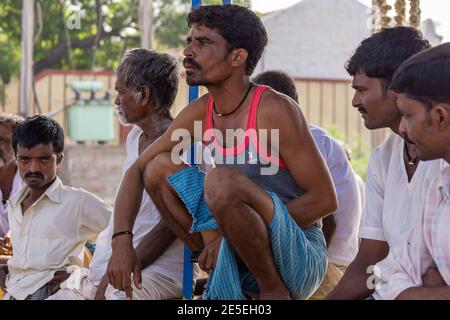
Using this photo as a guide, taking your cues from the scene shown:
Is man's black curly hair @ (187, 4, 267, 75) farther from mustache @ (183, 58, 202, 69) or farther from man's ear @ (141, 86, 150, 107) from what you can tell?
man's ear @ (141, 86, 150, 107)

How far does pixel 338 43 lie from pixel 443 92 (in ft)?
56.9

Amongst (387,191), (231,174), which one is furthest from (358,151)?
(231,174)

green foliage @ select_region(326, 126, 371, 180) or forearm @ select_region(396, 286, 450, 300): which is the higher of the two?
forearm @ select_region(396, 286, 450, 300)

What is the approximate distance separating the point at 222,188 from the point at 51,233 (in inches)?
61.4

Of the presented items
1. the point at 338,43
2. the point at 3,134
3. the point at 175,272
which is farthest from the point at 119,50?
the point at 175,272

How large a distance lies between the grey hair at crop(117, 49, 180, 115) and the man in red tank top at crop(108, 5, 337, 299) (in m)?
0.48

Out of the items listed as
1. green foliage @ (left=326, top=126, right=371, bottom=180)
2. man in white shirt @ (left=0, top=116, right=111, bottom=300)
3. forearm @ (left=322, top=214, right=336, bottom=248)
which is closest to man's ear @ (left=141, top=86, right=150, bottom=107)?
man in white shirt @ (left=0, top=116, right=111, bottom=300)

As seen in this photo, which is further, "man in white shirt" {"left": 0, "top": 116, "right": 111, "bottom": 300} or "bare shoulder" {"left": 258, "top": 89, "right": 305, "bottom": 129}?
"man in white shirt" {"left": 0, "top": 116, "right": 111, "bottom": 300}

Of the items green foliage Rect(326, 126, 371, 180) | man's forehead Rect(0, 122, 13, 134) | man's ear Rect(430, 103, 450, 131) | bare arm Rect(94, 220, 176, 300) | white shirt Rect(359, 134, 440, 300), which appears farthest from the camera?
green foliage Rect(326, 126, 371, 180)

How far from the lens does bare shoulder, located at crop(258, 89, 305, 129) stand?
3.63m

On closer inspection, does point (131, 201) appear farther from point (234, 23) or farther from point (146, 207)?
point (234, 23)

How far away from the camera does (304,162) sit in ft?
11.9

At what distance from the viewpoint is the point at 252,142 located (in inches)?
144

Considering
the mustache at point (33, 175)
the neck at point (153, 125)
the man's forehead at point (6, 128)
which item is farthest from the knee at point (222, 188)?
the man's forehead at point (6, 128)
